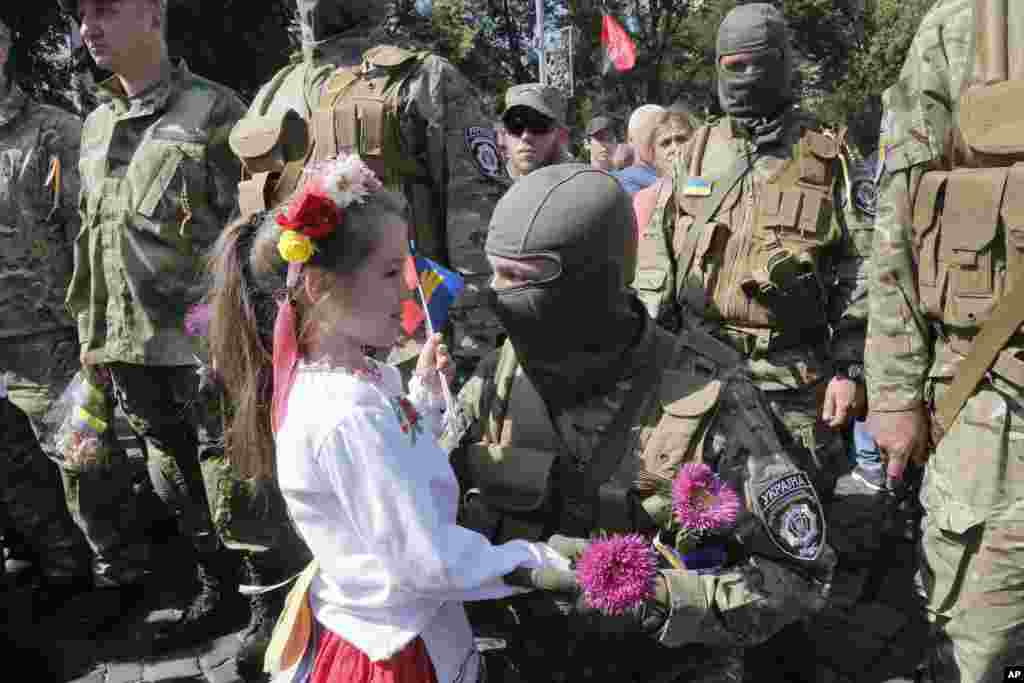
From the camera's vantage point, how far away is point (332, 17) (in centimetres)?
371

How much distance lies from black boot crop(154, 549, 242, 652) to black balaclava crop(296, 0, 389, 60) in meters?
2.34

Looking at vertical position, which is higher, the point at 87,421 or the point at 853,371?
the point at 853,371

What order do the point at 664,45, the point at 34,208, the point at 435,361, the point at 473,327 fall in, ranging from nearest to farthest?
the point at 435,361, the point at 473,327, the point at 34,208, the point at 664,45

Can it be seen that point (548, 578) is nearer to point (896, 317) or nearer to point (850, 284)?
point (896, 317)

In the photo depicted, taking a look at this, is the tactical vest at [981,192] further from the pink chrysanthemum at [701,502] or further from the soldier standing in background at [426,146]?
the soldier standing in background at [426,146]

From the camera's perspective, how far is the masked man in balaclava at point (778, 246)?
3.83 meters

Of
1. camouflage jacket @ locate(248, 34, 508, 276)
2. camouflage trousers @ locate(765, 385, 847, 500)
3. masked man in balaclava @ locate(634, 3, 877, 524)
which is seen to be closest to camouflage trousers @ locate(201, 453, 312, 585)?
camouflage jacket @ locate(248, 34, 508, 276)

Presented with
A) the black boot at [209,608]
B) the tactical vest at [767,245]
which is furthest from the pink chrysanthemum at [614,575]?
the black boot at [209,608]

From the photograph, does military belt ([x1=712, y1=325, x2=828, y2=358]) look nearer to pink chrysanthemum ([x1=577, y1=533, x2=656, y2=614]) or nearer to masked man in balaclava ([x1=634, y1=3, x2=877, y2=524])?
masked man in balaclava ([x1=634, y1=3, x2=877, y2=524])

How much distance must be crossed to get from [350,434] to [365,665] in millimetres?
541

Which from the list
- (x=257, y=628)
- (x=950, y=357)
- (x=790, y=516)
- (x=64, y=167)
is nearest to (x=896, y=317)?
(x=950, y=357)

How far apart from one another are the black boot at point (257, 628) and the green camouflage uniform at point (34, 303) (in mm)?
1486

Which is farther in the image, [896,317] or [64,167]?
[64,167]

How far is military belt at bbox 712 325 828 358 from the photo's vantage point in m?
3.91
